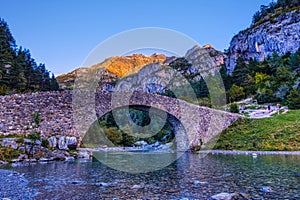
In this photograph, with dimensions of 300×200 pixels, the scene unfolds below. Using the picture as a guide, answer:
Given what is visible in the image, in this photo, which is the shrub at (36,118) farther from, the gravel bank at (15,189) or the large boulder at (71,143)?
the gravel bank at (15,189)

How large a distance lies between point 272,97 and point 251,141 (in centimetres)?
2049

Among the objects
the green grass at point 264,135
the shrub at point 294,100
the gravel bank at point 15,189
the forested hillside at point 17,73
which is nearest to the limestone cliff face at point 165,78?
the forested hillside at point 17,73

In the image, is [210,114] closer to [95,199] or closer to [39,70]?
[95,199]

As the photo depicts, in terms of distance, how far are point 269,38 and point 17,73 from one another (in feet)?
205

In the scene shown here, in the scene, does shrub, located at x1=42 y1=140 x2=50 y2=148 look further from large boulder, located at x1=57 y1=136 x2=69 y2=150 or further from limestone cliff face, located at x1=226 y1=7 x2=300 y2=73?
limestone cliff face, located at x1=226 y1=7 x2=300 y2=73

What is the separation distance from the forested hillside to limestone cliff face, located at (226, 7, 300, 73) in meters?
55.4

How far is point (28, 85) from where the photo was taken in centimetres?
3738

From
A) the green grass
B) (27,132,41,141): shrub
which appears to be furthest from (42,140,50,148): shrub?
the green grass

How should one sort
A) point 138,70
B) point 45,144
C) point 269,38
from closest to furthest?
1. point 45,144
2. point 138,70
3. point 269,38

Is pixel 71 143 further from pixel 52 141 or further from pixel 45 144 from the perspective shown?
pixel 45 144

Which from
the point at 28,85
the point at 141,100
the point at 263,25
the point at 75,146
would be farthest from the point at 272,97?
the point at 263,25

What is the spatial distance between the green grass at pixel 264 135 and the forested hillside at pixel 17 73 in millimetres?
22174

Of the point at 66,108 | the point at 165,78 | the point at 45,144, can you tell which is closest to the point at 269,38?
the point at 165,78

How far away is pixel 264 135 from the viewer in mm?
20016
